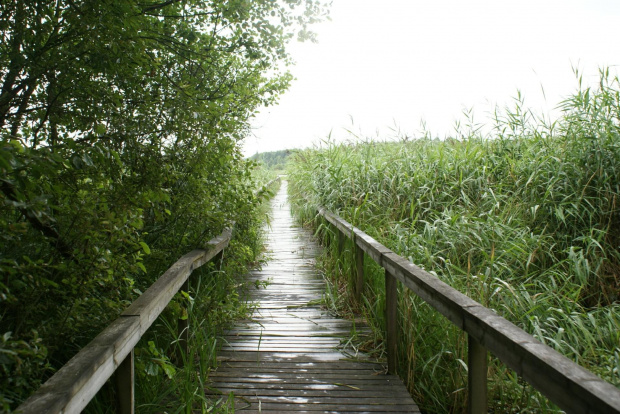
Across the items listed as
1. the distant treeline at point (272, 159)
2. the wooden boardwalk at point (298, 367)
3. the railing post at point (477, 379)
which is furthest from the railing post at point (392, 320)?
the distant treeline at point (272, 159)

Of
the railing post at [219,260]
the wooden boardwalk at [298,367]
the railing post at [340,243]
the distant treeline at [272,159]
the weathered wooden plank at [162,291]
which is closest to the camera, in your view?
the weathered wooden plank at [162,291]

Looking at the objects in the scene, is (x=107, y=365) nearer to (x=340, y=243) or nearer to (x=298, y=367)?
(x=298, y=367)

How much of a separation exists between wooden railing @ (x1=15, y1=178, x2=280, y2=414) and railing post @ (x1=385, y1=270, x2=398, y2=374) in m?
1.25

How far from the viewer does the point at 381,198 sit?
15.4 ft

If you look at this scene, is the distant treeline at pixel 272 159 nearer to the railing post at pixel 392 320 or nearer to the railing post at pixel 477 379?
the railing post at pixel 392 320

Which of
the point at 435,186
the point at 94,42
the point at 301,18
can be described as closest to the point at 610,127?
the point at 435,186

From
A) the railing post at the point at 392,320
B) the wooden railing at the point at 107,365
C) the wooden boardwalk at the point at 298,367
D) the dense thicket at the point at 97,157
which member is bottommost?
the wooden boardwalk at the point at 298,367

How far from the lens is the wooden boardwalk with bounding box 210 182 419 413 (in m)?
2.38

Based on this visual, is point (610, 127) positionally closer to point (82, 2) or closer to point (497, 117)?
point (497, 117)

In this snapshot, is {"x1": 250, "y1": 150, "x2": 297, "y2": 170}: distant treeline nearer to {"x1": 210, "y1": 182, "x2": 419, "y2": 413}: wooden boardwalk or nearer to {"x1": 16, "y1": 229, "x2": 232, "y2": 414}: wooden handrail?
{"x1": 210, "y1": 182, "x2": 419, "y2": 413}: wooden boardwalk

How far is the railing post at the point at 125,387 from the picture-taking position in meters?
A: 1.62

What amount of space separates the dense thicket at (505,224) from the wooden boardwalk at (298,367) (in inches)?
10.2

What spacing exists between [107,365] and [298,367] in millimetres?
1702

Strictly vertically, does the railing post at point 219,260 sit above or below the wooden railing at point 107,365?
below
